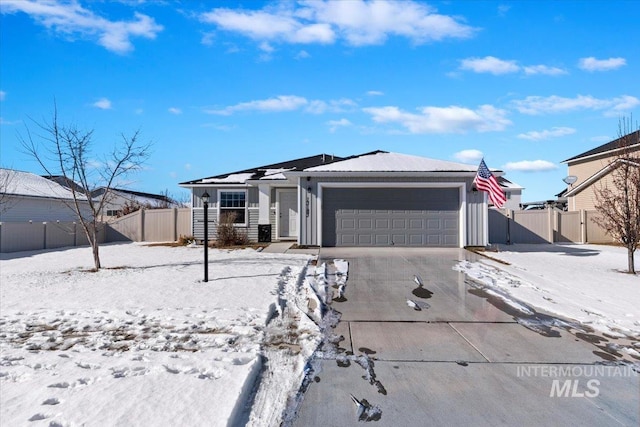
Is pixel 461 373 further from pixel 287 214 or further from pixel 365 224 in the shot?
pixel 287 214

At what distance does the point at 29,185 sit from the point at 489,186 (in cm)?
2497

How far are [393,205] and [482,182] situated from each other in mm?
3060

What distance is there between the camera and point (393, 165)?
1436cm

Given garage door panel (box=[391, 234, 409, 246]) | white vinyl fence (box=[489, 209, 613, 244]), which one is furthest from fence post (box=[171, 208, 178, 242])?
white vinyl fence (box=[489, 209, 613, 244])

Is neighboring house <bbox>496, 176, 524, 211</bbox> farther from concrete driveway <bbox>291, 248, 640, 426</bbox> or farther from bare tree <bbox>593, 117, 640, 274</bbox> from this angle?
concrete driveway <bbox>291, 248, 640, 426</bbox>

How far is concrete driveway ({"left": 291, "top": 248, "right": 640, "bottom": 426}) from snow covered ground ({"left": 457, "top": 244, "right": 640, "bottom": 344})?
29.9 inches

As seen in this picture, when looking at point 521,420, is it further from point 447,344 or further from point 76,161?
point 76,161

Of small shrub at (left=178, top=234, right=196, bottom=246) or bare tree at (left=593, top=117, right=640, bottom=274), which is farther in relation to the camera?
small shrub at (left=178, top=234, right=196, bottom=246)

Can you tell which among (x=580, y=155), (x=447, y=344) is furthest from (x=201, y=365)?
(x=580, y=155)

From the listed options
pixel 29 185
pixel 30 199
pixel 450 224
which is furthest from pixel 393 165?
pixel 29 185

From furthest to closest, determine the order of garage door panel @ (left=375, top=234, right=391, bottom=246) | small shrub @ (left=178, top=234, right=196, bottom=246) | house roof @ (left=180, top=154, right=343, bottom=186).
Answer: house roof @ (left=180, top=154, right=343, bottom=186) → small shrub @ (left=178, top=234, right=196, bottom=246) → garage door panel @ (left=375, top=234, right=391, bottom=246)

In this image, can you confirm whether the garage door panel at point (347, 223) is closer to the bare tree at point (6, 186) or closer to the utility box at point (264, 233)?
the utility box at point (264, 233)

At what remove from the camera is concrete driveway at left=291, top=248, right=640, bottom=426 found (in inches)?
132

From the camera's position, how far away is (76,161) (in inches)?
426
